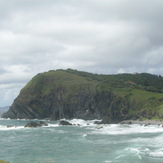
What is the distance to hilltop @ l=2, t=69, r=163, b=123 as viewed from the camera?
5517 inches

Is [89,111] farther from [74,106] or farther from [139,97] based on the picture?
[139,97]

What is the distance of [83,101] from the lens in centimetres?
16412

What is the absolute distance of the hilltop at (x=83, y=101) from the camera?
140125mm

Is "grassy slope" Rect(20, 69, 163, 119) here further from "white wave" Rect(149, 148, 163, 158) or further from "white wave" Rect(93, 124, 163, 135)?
"white wave" Rect(149, 148, 163, 158)

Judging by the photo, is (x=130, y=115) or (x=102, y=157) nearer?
(x=102, y=157)

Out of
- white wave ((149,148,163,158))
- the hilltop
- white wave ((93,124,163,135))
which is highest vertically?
the hilltop

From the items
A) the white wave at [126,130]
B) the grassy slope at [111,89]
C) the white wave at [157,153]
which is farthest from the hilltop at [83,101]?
the white wave at [157,153]

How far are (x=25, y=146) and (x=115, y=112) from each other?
278ft

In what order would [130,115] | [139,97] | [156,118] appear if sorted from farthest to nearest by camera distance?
[139,97] < [130,115] < [156,118]

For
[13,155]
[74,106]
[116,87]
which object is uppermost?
[116,87]

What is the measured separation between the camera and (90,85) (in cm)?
17425

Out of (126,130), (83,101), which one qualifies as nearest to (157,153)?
(126,130)

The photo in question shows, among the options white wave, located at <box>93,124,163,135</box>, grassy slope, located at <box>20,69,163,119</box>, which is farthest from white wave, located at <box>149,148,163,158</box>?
grassy slope, located at <box>20,69,163,119</box>

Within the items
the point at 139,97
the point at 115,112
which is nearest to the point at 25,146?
the point at 115,112
